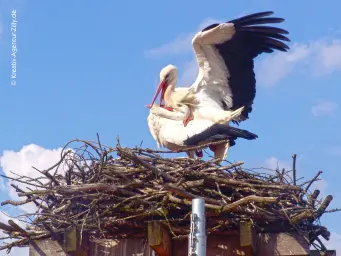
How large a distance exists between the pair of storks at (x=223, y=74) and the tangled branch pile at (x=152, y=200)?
1.75 m

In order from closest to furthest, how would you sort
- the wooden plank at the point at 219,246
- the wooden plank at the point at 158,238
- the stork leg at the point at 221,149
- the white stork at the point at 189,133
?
the wooden plank at the point at 158,238, the wooden plank at the point at 219,246, the white stork at the point at 189,133, the stork leg at the point at 221,149

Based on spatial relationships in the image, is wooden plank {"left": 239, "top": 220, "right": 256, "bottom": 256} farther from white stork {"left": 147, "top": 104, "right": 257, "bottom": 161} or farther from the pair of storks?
the pair of storks

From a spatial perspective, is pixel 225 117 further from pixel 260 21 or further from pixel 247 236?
pixel 247 236

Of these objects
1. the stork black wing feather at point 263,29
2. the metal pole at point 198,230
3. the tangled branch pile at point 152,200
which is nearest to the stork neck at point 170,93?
the stork black wing feather at point 263,29

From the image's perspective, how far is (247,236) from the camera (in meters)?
3.54

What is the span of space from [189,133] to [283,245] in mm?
1994

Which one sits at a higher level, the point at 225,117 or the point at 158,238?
the point at 225,117

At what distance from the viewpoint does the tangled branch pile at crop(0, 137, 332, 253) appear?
3707 mm

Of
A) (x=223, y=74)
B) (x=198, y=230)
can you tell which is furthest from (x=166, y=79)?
(x=198, y=230)

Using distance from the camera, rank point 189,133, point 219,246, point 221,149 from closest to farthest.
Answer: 1. point 219,246
2. point 189,133
3. point 221,149

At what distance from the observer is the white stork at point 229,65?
5969mm

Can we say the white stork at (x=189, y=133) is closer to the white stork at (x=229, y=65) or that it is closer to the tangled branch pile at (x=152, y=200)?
the white stork at (x=229, y=65)

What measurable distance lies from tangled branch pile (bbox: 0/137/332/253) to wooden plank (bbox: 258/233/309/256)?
0.06 m

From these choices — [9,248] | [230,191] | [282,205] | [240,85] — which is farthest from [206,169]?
[240,85]
